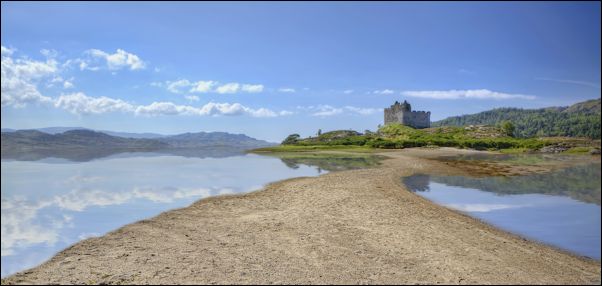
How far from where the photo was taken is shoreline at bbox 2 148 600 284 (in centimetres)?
915

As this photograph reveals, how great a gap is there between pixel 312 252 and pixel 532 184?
23847mm

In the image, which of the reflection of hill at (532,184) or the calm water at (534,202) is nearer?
the calm water at (534,202)

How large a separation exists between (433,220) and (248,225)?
7770 millimetres

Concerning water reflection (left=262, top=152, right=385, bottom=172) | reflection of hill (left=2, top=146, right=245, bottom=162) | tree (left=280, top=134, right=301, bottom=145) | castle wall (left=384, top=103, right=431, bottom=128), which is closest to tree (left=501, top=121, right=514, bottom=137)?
castle wall (left=384, top=103, right=431, bottom=128)

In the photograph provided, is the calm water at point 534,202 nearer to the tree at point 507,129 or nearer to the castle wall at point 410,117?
the tree at point 507,129

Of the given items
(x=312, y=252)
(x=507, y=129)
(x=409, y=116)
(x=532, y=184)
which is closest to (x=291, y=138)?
(x=409, y=116)

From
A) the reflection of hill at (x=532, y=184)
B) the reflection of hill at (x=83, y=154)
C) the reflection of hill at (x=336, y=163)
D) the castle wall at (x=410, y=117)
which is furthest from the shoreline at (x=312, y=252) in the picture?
the castle wall at (x=410, y=117)

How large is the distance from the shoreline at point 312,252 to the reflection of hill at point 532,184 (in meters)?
9.98

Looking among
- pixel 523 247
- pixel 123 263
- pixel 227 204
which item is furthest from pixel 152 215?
pixel 523 247

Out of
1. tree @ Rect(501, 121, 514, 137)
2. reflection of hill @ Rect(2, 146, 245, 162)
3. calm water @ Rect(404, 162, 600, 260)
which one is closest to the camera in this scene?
calm water @ Rect(404, 162, 600, 260)

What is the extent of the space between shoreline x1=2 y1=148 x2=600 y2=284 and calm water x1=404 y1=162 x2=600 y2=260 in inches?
48.1

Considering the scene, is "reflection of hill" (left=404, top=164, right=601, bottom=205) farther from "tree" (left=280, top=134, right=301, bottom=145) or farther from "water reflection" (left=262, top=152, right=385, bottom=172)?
"tree" (left=280, top=134, right=301, bottom=145)

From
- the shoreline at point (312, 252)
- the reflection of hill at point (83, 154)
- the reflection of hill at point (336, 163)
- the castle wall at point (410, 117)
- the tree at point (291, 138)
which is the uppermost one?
the castle wall at point (410, 117)

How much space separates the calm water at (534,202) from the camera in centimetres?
1403
